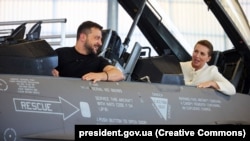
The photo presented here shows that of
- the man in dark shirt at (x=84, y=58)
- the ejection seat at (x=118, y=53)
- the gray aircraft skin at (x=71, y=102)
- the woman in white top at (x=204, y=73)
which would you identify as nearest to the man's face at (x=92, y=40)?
the man in dark shirt at (x=84, y=58)

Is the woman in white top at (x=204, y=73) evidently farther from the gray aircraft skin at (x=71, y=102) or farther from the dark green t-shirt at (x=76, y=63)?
the dark green t-shirt at (x=76, y=63)

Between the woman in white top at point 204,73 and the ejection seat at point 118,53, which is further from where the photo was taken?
the ejection seat at point 118,53

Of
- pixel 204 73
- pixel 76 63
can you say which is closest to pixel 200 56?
pixel 204 73

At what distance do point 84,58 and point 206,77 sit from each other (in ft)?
3.01

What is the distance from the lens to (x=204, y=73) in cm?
274

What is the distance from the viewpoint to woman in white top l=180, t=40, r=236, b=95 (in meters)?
2.53

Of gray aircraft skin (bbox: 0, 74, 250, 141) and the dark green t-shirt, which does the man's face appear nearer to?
the dark green t-shirt

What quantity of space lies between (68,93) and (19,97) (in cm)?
25

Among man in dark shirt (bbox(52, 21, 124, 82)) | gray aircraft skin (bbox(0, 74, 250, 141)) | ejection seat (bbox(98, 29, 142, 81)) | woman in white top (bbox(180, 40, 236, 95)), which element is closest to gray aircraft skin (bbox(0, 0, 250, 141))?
gray aircraft skin (bbox(0, 74, 250, 141))

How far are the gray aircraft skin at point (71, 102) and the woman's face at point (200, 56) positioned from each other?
1.37ft

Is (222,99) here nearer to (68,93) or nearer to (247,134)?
(247,134)

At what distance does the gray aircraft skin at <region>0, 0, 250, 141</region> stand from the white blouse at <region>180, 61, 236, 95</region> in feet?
0.41

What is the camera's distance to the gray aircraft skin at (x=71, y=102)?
1.85m

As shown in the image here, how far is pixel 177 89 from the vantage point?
7.61ft
